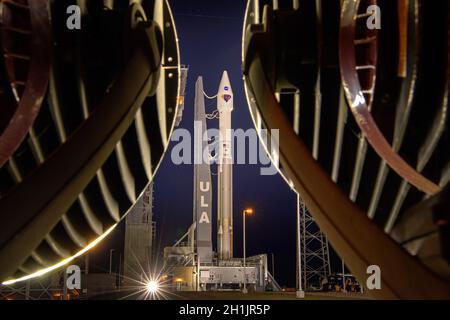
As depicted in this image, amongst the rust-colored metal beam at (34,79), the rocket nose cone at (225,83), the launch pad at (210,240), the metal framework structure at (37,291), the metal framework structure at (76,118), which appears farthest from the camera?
the rocket nose cone at (225,83)

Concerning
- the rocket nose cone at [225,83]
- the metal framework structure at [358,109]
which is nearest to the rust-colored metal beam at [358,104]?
the metal framework structure at [358,109]

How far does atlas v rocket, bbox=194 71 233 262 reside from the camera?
25281 millimetres

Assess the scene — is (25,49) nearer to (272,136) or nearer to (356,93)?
(272,136)

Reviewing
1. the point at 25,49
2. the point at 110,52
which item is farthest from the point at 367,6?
the point at 25,49

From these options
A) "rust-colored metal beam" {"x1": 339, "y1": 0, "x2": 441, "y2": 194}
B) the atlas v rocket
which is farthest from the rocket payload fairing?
"rust-colored metal beam" {"x1": 339, "y1": 0, "x2": 441, "y2": 194}

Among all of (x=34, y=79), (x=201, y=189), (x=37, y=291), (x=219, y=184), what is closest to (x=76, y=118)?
(x=34, y=79)

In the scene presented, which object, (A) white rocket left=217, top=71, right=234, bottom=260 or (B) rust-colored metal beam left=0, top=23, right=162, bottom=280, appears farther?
→ (A) white rocket left=217, top=71, right=234, bottom=260

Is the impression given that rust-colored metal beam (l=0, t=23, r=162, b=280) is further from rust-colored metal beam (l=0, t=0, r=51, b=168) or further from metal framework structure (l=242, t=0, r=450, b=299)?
metal framework structure (l=242, t=0, r=450, b=299)

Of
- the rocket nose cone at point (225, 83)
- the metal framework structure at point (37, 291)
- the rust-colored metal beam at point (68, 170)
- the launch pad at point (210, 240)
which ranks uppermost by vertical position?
the rocket nose cone at point (225, 83)

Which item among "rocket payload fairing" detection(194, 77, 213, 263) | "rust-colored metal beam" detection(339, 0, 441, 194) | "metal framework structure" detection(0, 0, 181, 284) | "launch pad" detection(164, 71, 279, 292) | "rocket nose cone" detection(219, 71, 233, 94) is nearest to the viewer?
"metal framework structure" detection(0, 0, 181, 284)

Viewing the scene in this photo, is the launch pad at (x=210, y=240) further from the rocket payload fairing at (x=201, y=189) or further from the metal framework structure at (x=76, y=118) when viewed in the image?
the metal framework structure at (x=76, y=118)

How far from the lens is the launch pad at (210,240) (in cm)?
2383

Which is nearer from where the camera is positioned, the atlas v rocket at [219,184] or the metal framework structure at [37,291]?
the metal framework structure at [37,291]
